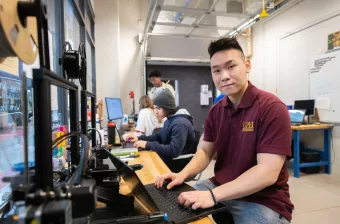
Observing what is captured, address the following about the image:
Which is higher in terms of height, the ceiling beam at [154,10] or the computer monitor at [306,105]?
the ceiling beam at [154,10]

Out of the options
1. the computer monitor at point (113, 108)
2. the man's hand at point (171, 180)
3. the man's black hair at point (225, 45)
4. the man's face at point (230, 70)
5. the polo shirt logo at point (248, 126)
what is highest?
the man's black hair at point (225, 45)

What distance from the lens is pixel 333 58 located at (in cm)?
315

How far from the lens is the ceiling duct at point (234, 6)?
2.80 meters

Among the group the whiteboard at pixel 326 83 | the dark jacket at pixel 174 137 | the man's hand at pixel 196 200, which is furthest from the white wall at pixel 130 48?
the man's hand at pixel 196 200

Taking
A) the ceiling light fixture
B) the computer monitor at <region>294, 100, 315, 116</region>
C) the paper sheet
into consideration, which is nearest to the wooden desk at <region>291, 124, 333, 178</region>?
the computer monitor at <region>294, 100, 315, 116</region>

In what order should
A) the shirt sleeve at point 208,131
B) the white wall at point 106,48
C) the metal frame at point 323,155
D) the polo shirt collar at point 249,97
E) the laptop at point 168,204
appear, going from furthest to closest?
the white wall at point 106,48, the metal frame at point 323,155, the shirt sleeve at point 208,131, the polo shirt collar at point 249,97, the laptop at point 168,204

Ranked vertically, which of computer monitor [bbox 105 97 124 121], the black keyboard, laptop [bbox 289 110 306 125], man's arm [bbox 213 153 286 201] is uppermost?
computer monitor [bbox 105 97 124 121]

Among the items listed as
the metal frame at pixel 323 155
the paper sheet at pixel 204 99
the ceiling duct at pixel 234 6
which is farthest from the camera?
the paper sheet at pixel 204 99

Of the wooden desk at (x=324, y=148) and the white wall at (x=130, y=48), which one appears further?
the white wall at (x=130, y=48)

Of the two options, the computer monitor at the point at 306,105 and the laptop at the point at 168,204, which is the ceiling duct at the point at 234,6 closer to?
the computer monitor at the point at 306,105

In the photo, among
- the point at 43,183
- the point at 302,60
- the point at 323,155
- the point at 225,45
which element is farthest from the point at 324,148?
the point at 43,183

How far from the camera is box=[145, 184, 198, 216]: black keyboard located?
0.73 metres

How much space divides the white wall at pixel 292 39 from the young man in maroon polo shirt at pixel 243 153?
300 cm

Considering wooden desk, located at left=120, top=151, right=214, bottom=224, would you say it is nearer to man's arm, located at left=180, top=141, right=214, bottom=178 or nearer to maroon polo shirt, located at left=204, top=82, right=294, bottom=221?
man's arm, located at left=180, top=141, right=214, bottom=178
